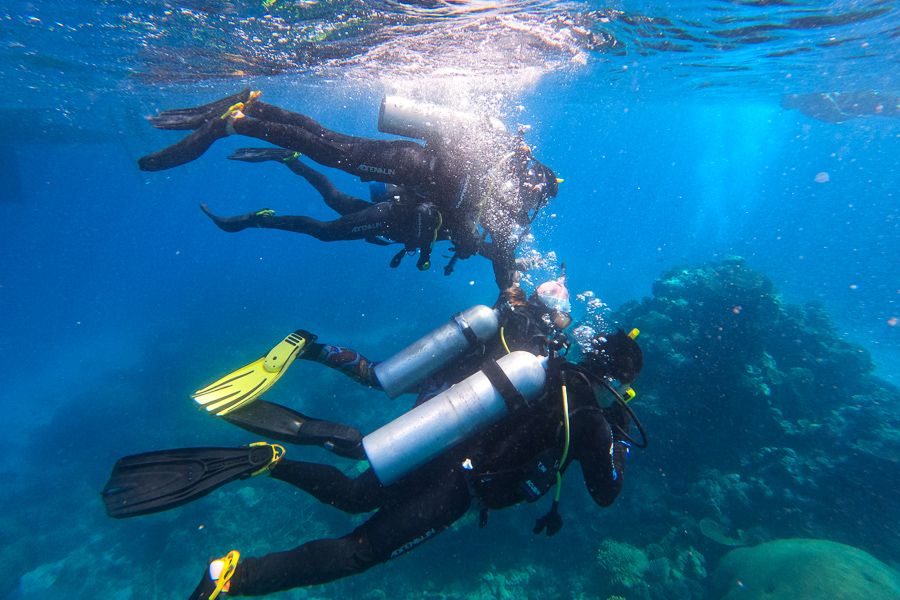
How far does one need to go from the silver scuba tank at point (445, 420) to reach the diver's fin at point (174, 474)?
1.11m

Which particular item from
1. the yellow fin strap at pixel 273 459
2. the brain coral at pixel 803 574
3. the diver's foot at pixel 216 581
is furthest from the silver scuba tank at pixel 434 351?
the brain coral at pixel 803 574

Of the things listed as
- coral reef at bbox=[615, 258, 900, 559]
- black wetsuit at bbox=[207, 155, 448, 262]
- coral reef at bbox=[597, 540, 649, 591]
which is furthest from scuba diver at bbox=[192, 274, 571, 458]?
coral reef at bbox=[615, 258, 900, 559]

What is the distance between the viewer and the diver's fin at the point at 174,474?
348 centimetres

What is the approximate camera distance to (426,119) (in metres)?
6.68

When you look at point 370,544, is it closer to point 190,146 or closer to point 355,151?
point 355,151

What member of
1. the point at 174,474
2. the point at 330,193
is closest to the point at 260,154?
the point at 330,193

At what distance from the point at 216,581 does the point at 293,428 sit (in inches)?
59.3

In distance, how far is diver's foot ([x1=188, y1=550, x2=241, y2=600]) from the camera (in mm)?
3324

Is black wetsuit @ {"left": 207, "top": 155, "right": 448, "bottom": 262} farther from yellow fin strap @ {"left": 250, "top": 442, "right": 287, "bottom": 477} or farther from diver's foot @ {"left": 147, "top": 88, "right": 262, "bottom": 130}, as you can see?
yellow fin strap @ {"left": 250, "top": 442, "right": 287, "bottom": 477}

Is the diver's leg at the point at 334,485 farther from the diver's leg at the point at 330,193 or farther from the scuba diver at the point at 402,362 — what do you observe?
the diver's leg at the point at 330,193

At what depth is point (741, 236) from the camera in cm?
5269

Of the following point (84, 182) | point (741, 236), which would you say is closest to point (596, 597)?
point (741, 236)

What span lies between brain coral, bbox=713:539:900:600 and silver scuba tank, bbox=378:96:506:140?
28.3 ft

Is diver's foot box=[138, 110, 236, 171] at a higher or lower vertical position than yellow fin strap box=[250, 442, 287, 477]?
higher
